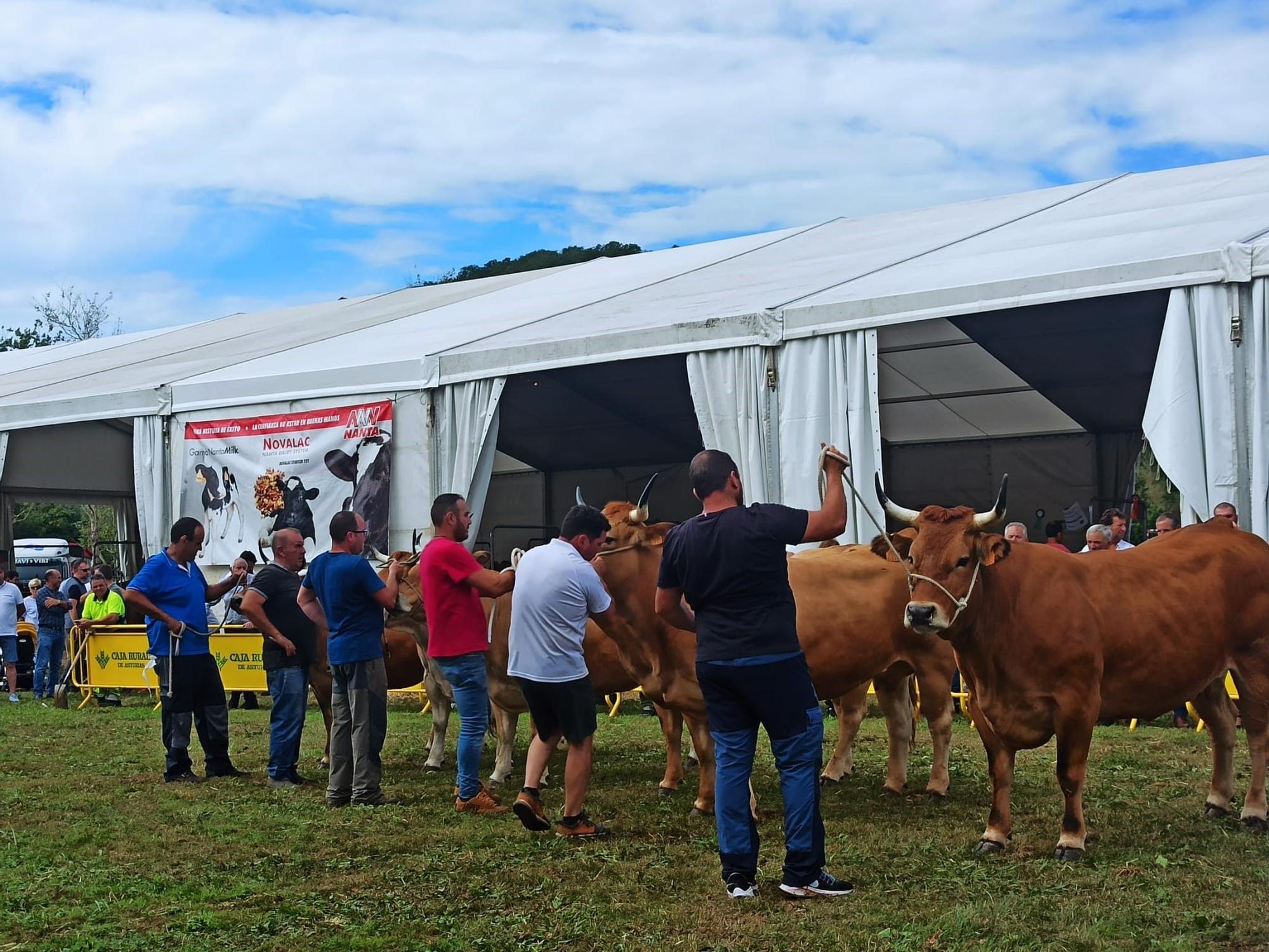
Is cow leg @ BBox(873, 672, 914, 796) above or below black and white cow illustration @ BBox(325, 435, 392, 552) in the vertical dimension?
below

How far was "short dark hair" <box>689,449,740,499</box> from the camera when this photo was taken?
561 centimetres

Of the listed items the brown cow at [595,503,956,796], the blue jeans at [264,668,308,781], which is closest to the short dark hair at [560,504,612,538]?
the brown cow at [595,503,956,796]

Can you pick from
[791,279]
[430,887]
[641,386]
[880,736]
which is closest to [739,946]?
[430,887]

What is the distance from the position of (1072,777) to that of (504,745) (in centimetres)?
408

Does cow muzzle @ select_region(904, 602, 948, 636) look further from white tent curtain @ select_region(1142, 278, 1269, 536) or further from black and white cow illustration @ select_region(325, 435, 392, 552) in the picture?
black and white cow illustration @ select_region(325, 435, 392, 552)

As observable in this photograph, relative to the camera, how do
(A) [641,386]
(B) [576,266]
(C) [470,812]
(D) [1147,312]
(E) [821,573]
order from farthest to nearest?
(B) [576,266] < (A) [641,386] < (D) [1147,312] < (E) [821,573] < (C) [470,812]

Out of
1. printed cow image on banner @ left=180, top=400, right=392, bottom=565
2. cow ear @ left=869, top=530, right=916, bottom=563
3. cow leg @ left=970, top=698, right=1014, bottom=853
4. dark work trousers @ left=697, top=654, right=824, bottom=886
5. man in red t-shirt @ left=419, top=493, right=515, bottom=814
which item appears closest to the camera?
dark work trousers @ left=697, top=654, right=824, bottom=886

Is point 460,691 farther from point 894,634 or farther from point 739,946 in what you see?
point 739,946

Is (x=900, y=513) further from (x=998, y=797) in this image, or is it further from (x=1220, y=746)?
(x=1220, y=746)

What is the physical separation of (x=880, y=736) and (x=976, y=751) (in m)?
1.20

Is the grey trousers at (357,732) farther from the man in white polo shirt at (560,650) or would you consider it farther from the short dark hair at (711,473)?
the short dark hair at (711,473)

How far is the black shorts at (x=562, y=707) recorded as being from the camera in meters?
6.91

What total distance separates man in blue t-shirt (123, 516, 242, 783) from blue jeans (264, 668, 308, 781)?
21.4 inches

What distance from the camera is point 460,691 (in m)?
7.80
